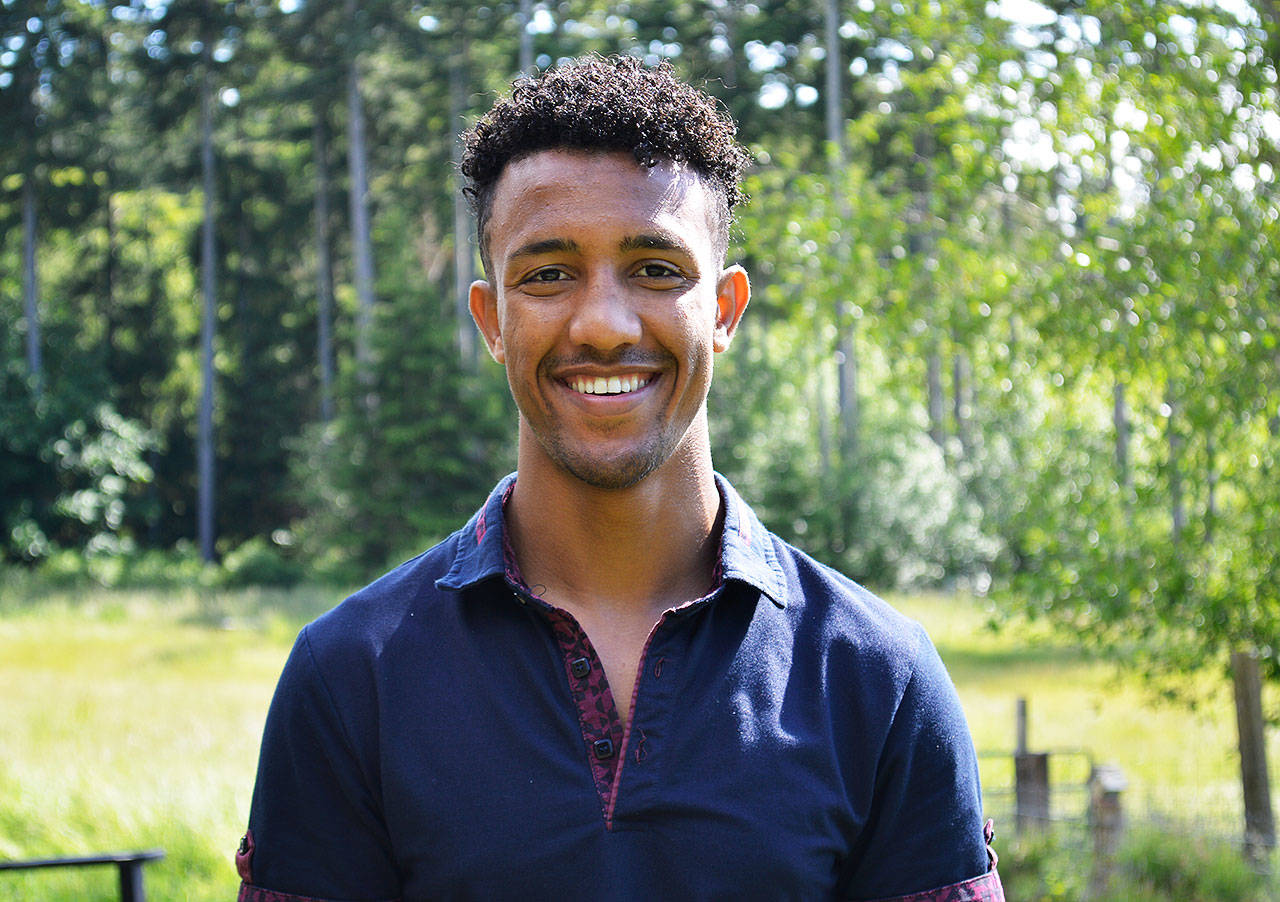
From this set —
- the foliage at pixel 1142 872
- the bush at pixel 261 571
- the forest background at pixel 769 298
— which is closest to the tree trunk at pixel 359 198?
the forest background at pixel 769 298

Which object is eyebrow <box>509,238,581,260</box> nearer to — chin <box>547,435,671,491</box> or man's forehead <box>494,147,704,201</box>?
man's forehead <box>494,147,704,201</box>

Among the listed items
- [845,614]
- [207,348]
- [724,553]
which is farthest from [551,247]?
[207,348]

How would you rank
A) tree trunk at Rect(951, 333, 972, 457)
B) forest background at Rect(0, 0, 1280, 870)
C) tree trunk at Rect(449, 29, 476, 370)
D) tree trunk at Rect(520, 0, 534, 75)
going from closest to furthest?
1. forest background at Rect(0, 0, 1280, 870)
2. tree trunk at Rect(951, 333, 972, 457)
3. tree trunk at Rect(520, 0, 534, 75)
4. tree trunk at Rect(449, 29, 476, 370)

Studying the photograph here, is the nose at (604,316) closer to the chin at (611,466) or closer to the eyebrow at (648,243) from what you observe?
the eyebrow at (648,243)

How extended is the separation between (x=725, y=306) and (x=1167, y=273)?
15.1 feet

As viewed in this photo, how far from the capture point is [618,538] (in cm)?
196

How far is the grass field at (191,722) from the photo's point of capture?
24.8 ft

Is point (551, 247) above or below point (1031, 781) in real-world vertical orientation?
above

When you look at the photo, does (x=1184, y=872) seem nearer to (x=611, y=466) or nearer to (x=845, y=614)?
(x=845, y=614)

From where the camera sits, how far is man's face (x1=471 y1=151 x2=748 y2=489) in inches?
72.7

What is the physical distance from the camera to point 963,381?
30.7m

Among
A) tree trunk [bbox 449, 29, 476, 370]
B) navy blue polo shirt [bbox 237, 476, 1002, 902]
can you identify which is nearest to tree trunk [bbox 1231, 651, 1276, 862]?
navy blue polo shirt [bbox 237, 476, 1002, 902]

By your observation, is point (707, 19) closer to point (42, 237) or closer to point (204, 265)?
point (204, 265)

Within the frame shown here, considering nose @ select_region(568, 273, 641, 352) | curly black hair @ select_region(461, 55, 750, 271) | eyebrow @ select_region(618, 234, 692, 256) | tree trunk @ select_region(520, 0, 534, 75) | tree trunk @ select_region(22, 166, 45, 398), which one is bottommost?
nose @ select_region(568, 273, 641, 352)
